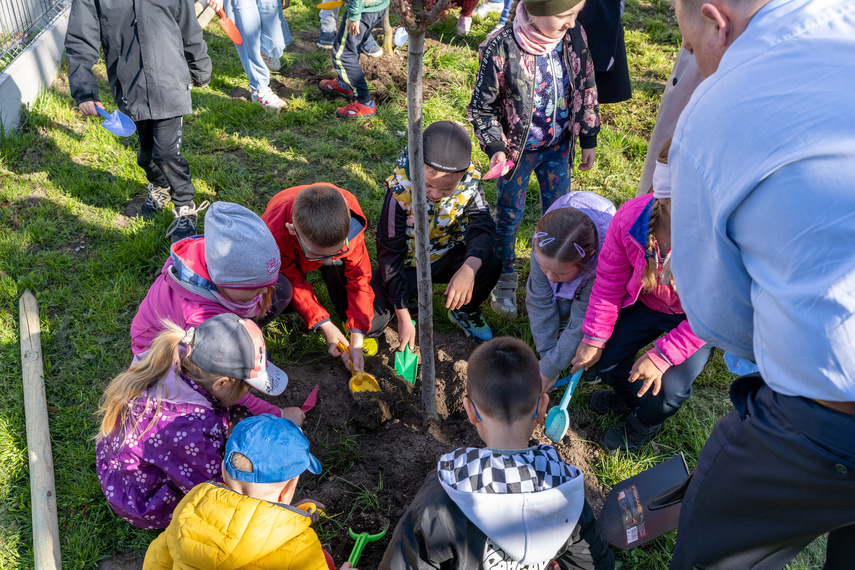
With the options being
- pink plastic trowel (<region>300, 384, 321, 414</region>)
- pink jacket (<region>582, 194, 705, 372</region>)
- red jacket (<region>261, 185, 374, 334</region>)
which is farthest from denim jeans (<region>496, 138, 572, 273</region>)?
pink plastic trowel (<region>300, 384, 321, 414</region>)

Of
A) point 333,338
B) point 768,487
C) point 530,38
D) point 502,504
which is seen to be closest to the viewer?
point 768,487

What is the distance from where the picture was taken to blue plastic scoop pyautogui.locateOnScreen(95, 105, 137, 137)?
308 centimetres

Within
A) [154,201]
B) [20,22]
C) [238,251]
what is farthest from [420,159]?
[20,22]

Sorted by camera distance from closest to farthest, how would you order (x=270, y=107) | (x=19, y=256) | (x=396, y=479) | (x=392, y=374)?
(x=396, y=479), (x=392, y=374), (x=19, y=256), (x=270, y=107)

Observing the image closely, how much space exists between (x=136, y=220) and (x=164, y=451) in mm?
2032

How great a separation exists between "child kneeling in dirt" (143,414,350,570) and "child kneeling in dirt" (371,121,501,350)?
0.98 meters

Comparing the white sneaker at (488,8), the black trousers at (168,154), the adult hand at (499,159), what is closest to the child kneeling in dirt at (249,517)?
the adult hand at (499,159)

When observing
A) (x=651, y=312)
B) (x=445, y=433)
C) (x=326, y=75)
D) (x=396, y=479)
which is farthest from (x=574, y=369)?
(x=326, y=75)

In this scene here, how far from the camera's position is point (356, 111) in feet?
14.5

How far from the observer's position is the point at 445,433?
2521 millimetres

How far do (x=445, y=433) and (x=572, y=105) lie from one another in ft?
5.55

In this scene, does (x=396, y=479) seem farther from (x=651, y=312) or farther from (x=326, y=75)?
(x=326, y=75)

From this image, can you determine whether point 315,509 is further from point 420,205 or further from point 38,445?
point 38,445

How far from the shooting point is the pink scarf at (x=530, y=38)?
104 inches
